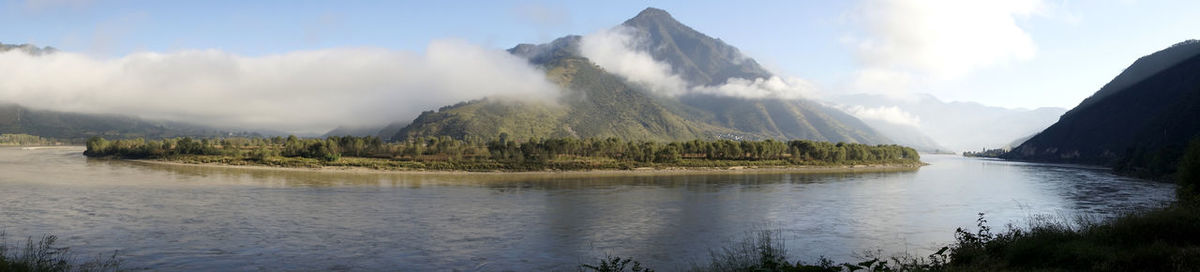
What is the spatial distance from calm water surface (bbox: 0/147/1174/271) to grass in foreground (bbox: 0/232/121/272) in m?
1.46

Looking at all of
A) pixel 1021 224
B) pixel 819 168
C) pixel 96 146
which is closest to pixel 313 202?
pixel 1021 224

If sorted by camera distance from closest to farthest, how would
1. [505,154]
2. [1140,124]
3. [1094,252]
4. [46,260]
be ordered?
[1094,252] → [46,260] → [505,154] → [1140,124]

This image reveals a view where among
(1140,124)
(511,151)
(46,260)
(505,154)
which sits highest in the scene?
(1140,124)

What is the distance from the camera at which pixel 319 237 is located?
3325cm

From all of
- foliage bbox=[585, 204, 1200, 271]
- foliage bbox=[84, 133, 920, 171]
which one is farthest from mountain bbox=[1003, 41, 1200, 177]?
foliage bbox=[585, 204, 1200, 271]

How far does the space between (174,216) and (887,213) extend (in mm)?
51230

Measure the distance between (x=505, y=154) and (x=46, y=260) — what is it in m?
118

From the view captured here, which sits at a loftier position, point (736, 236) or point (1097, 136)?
point (1097, 136)

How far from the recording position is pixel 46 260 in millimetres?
17844

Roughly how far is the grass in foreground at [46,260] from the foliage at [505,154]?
8921 cm

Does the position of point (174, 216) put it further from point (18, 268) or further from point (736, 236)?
point (736, 236)

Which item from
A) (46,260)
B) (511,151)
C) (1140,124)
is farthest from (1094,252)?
(1140,124)

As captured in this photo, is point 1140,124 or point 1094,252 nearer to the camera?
point 1094,252

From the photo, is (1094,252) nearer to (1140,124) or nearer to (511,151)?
(511,151)
